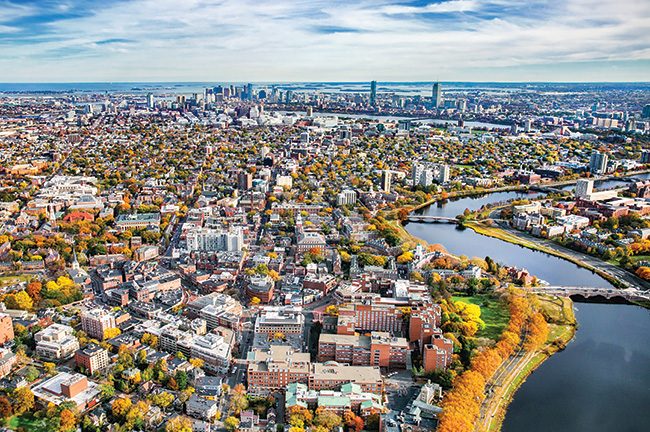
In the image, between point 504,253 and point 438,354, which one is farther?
point 504,253

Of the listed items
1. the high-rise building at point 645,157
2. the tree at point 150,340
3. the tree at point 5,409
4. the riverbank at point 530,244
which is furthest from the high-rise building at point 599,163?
the tree at point 5,409

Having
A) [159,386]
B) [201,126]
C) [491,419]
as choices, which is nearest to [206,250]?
[159,386]

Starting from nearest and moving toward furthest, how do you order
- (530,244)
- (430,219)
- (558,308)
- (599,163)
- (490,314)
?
(490,314) < (558,308) < (530,244) < (430,219) < (599,163)

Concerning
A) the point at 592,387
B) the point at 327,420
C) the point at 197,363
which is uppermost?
the point at 197,363

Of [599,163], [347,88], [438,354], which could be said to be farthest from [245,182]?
[347,88]

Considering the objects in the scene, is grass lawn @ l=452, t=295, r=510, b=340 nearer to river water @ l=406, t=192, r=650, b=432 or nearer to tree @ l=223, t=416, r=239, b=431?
river water @ l=406, t=192, r=650, b=432

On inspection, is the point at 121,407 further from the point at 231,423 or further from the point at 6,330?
the point at 6,330
